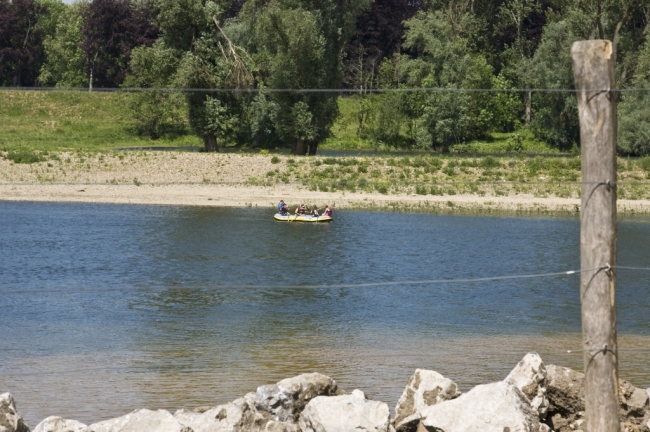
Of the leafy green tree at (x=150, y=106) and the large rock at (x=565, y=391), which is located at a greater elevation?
the leafy green tree at (x=150, y=106)

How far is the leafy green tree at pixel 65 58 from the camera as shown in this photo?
86.1m

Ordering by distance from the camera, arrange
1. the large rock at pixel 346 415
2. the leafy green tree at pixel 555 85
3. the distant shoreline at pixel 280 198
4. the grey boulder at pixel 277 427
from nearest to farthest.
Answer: the large rock at pixel 346 415
the grey boulder at pixel 277 427
the distant shoreline at pixel 280 198
the leafy green tree at pixel 555 85

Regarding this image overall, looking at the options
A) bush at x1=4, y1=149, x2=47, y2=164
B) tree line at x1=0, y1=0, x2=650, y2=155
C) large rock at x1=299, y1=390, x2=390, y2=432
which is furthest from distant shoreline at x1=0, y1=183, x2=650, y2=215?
large rock at x1=299, y1=390, x2=390, y2=432

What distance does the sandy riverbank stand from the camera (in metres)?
40.9

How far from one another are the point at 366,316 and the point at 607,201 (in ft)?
41.8

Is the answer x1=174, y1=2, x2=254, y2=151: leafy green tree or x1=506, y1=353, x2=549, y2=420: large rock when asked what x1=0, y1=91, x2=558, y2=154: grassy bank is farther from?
x1=506, y1=353, x2=549, y2=420: large rock

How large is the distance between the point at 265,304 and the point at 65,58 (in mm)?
70700

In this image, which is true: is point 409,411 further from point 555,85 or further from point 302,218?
point 555,85

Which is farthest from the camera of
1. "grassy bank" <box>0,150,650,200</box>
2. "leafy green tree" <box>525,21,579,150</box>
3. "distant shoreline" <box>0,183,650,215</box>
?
"leafy green tree" <box>525,21,579,150</box>

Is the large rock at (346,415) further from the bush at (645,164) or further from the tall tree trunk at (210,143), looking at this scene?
the tall tree trunk at (210,143)

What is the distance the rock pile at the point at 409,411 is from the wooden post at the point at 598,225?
2.93 feet

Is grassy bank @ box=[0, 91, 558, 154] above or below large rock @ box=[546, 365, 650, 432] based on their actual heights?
above

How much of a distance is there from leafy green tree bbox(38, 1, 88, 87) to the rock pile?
77826 mm

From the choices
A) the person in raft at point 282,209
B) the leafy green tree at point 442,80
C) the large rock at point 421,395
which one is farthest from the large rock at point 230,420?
A: the leafy green tree at point 442,80
